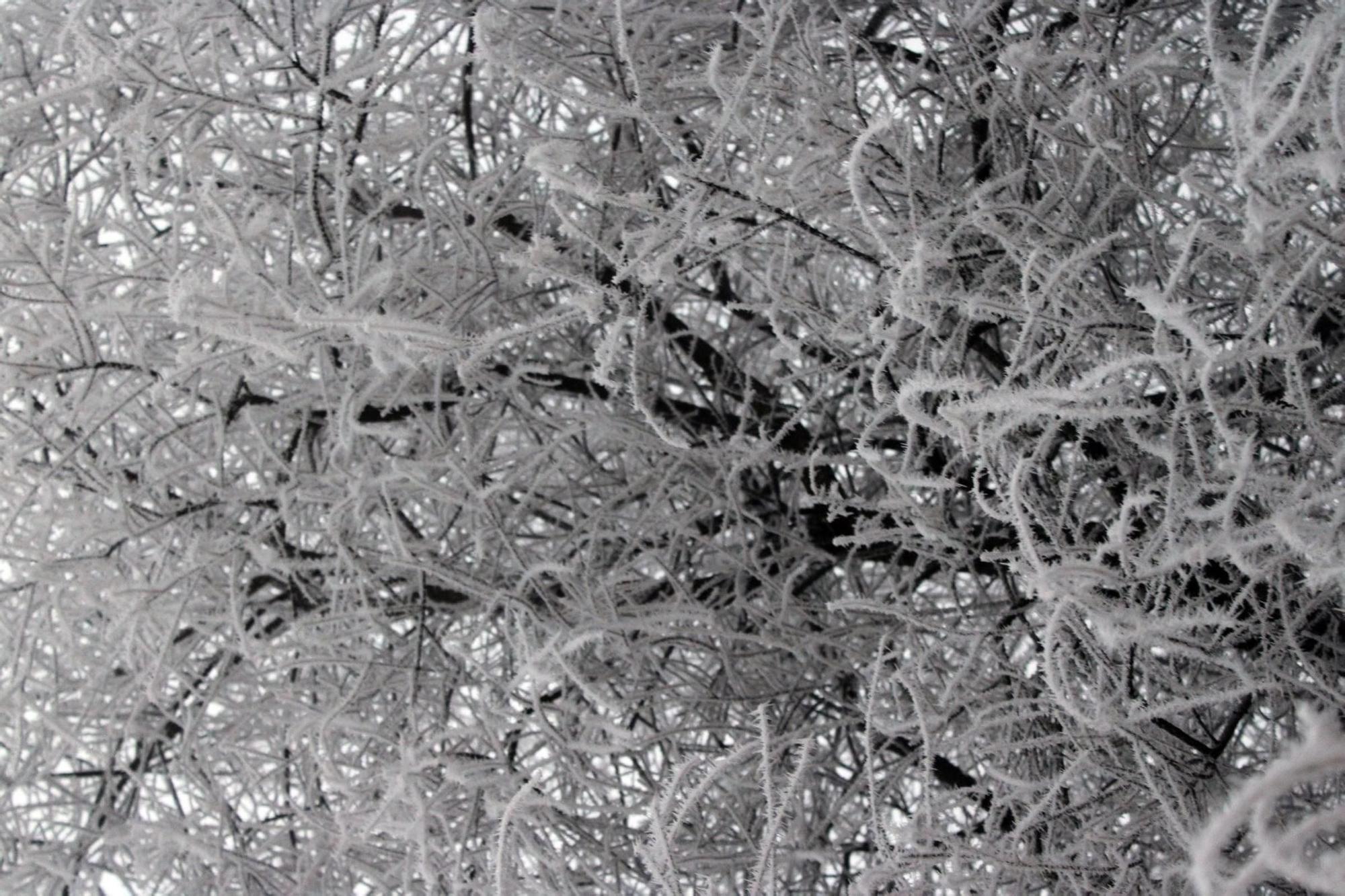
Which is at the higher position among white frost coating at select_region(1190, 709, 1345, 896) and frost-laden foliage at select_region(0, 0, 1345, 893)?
frost-laden foliage at select_region(0, 0, 1345, 893)

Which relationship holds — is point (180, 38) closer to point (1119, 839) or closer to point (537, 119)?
point (537, 119)

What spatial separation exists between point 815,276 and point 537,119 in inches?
33.4

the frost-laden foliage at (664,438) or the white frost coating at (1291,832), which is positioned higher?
the frost-laden foliage at (664,438)

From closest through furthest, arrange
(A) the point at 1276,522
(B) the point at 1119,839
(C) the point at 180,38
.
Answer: (A) the point at 1276,522 < (B) the point at 1119,839 < (C) the point at 180,38

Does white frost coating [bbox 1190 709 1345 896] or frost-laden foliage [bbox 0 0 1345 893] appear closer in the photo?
white frost coating [bbox 1190 709 1345 896]

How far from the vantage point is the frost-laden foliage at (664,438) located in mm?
1393

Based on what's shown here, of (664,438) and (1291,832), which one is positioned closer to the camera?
(1291,832)

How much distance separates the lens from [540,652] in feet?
5.06

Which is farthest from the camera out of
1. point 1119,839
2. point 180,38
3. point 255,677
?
point 255,677

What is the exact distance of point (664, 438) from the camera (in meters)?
1.50

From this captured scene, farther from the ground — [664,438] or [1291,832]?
[664,438]

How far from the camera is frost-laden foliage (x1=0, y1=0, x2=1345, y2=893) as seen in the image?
1.39 m

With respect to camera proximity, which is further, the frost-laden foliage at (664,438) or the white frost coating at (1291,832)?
the frost-laden foliage at (664,438)

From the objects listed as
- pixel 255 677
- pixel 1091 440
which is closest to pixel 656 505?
pixel 1091 440
